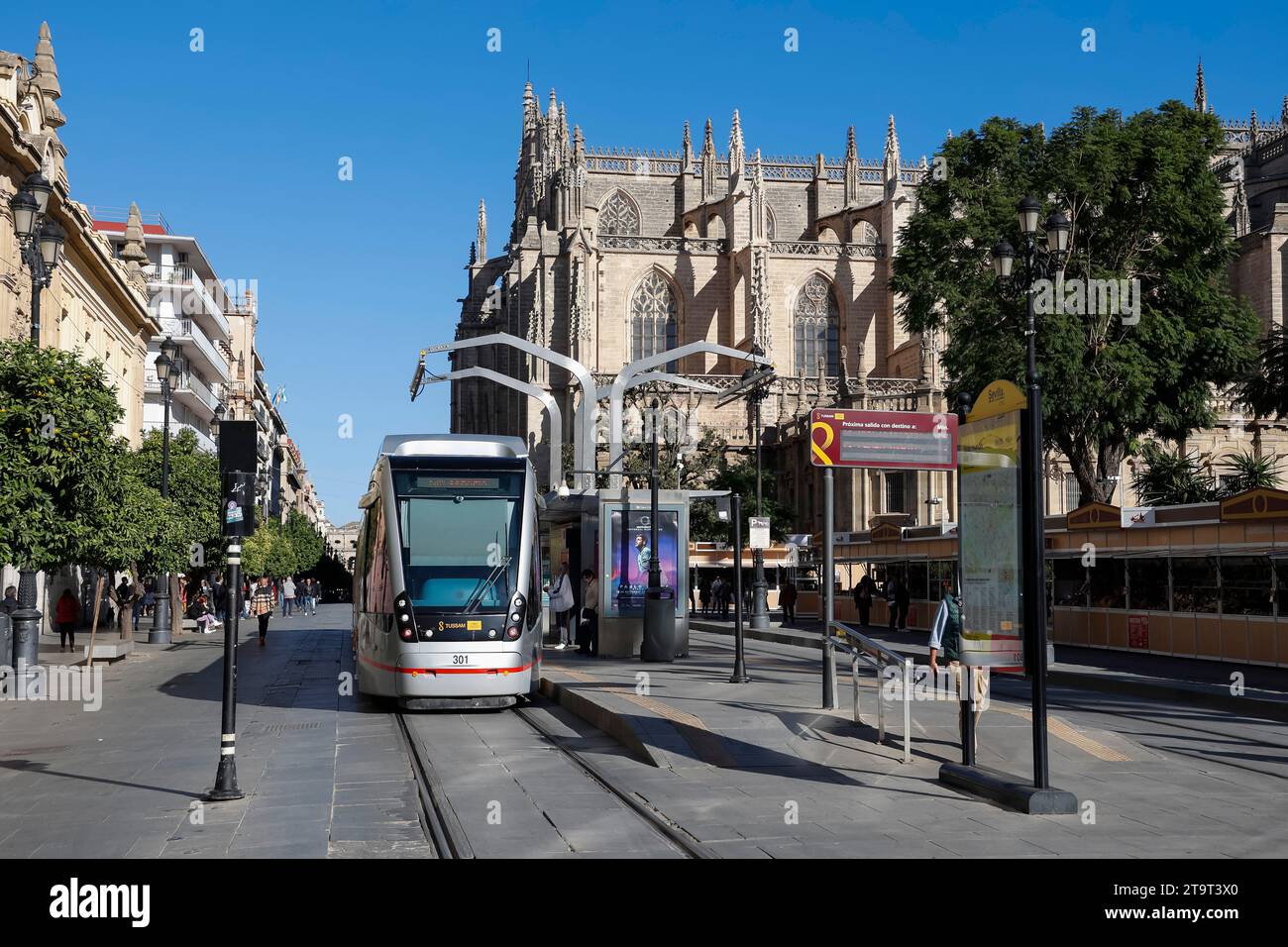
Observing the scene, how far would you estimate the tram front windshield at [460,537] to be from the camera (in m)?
14.9

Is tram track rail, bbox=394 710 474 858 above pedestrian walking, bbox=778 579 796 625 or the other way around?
the other way around

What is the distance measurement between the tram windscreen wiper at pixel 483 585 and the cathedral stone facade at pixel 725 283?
134 feet

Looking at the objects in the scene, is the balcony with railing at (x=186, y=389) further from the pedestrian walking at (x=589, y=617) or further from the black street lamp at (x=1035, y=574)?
the black street lamp at (x=1035, y=574)

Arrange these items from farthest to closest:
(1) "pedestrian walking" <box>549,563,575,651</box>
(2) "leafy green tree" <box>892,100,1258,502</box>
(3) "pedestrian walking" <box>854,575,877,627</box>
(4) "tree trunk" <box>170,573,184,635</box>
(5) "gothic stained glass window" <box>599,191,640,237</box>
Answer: (5) "gothic stained glass window" <box>599,191,640,237</box>
(4) "tree trunk" <box>170,573,184,635</box>
(3) "pedestrian walking" <box>854,575,877,627</box>
(2) "leafy green tree" <box>892,100,1258,502</box>
(1) "pedestrian walking" <box>549,563,575,651</box>

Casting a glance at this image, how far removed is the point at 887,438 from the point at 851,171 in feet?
199

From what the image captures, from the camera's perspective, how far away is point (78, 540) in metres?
18.9

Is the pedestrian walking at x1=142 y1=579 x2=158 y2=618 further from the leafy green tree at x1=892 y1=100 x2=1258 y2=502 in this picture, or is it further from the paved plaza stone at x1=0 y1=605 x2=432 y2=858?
the leafy green tree at x1=892 y1=100 x2=1258 y2=502

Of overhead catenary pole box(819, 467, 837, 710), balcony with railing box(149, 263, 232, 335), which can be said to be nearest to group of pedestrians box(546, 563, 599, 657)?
overhead catenary pole box(819, 467, 837, 710)

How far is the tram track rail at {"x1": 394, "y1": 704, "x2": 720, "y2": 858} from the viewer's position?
774 centimetres

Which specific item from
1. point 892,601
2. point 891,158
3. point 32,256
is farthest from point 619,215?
point 32,256

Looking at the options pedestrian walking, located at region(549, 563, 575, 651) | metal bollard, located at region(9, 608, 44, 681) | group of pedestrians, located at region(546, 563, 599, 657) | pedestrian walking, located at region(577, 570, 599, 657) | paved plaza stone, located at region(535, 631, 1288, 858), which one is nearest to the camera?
paved plaza stone, located at region(535, 631, 1288, 858)

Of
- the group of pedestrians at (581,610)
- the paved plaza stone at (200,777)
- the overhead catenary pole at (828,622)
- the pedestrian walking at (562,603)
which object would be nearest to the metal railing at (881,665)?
the overhead catenary pole at (828,622)

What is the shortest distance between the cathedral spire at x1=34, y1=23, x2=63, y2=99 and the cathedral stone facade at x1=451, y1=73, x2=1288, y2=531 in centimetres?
2639
